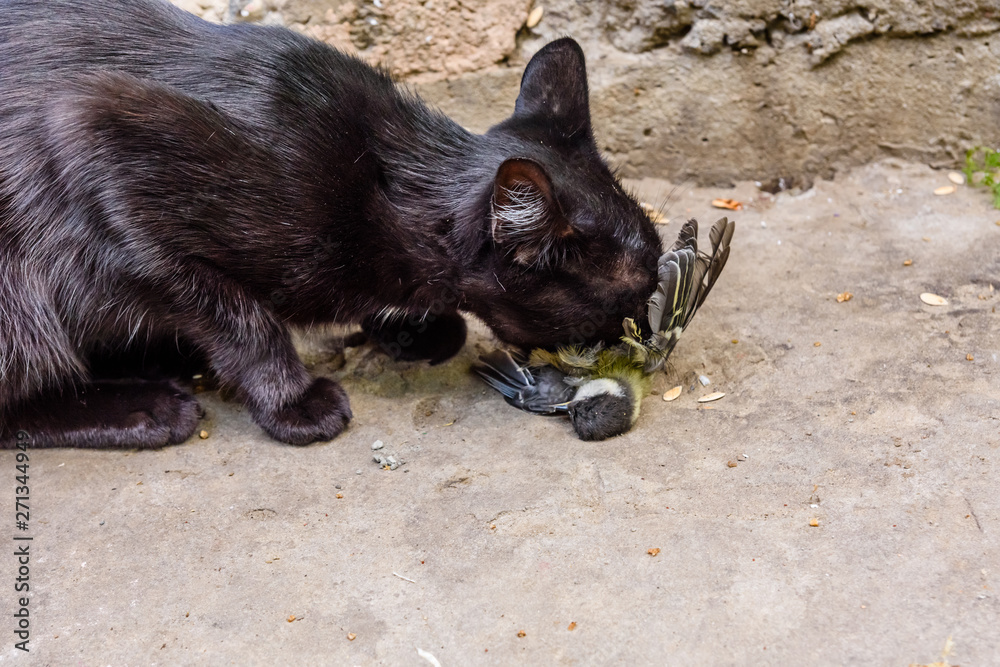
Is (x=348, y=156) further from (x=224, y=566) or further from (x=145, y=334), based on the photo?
(x=224, y=566)

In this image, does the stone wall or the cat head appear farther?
the stone wall

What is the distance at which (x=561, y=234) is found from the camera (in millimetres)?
2557

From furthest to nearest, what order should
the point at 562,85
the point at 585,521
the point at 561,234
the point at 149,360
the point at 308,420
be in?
the point at 149,360
the point at 562,85
the point at 308,420
the point at 561,234
the point at 585,521

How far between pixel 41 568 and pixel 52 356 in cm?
75

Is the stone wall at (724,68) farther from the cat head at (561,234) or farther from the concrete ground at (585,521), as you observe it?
the cat head at (561,234)

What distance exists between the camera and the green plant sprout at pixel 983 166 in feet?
13.3

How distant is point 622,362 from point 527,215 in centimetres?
67

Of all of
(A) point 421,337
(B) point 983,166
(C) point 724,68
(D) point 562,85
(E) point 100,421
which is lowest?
(E) point 100,421

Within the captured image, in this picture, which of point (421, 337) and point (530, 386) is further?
point (421, 337)

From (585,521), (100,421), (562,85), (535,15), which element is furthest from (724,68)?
(100,421)

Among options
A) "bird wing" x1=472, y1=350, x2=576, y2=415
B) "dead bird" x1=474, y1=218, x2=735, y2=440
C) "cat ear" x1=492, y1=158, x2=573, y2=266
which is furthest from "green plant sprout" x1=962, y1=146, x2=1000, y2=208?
"cat ear" x1=492, y1=158, x2=573, y2=266

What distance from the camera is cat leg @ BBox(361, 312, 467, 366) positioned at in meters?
3.27

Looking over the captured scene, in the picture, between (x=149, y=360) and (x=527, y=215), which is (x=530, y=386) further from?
(x=149, y=360)

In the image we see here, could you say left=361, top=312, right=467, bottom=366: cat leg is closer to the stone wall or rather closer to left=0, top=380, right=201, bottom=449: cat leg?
left=0, top=380, right=201, bottom=449: cat leg
